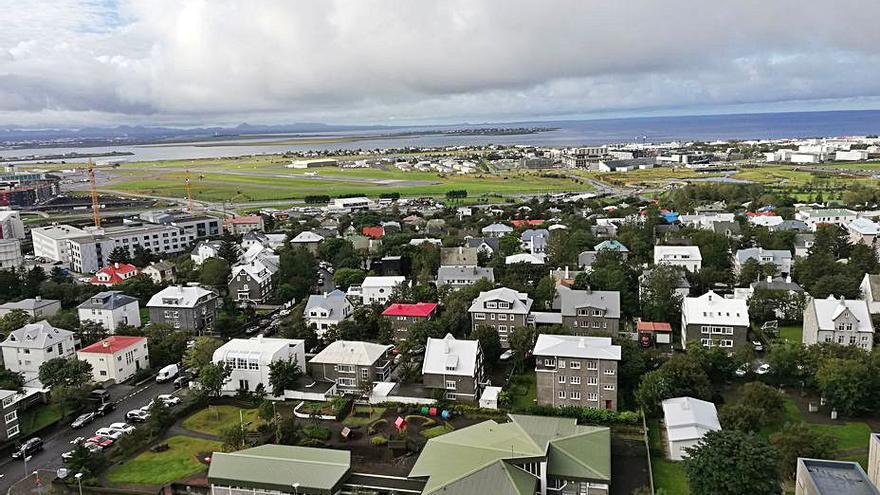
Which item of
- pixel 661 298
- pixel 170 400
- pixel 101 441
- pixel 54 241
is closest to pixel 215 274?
pixel 170 400

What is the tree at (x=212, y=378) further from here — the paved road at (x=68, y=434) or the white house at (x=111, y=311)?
the white house at (x=111, y=311)

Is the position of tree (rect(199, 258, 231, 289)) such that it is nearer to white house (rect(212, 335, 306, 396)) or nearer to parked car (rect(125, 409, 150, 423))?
white house (rect(212, 335, 306, 396))

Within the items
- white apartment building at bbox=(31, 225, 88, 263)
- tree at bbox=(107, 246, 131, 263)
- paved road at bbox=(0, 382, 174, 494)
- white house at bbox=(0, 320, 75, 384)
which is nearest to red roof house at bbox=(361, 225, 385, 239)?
tree at bbox=(107, 246, 131, 263)

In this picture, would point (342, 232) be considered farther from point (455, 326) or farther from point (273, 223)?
point (455, 326)

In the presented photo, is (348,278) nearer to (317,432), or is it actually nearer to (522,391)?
(522,391)

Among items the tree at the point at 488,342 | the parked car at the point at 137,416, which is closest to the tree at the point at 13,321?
the parked car at the point at 137,416

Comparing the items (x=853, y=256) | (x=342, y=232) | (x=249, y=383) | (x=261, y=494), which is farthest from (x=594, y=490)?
(x=342, y=232)
